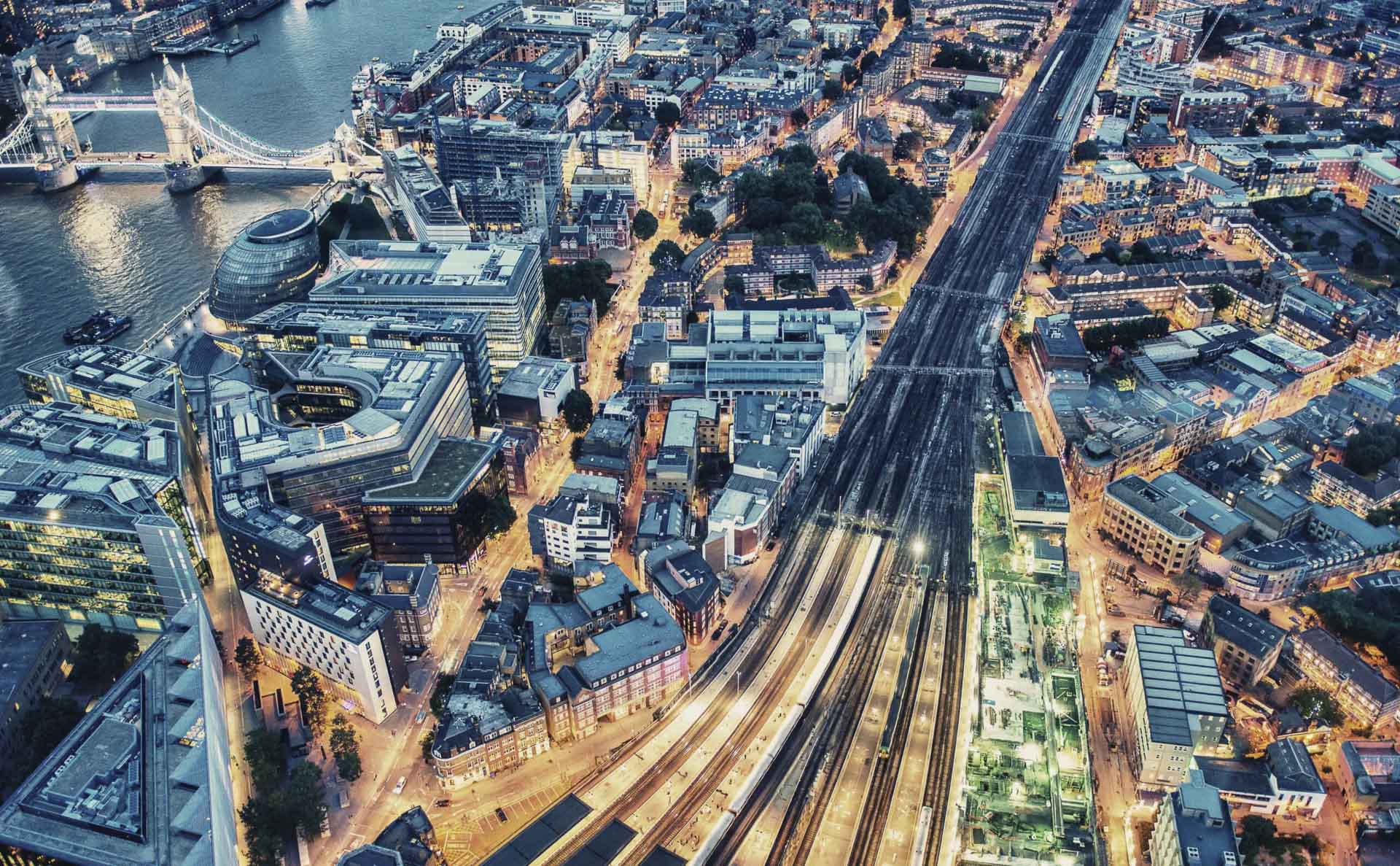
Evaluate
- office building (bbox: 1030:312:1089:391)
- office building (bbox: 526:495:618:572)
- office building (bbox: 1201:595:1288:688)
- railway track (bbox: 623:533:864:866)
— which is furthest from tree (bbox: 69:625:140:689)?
office building (bbox: 1030:312:1089:391)

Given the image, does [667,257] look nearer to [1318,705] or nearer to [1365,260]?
[1365,260]

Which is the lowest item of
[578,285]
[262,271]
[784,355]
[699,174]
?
[578,285]

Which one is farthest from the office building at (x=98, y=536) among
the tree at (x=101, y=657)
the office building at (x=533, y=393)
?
the office building at (x=533, y=393)

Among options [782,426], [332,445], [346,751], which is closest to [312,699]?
[346,751]

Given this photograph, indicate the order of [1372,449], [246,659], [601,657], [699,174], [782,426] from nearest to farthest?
[601,657], [246,659], [1372,449], [782,426], [699,174]

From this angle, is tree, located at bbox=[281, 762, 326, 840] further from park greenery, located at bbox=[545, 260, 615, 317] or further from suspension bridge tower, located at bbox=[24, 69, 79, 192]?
suspension bridge tower, located at bbox=[24, 69, 79, 192]

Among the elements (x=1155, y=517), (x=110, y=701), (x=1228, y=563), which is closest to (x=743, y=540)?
(x=1155, y=517)

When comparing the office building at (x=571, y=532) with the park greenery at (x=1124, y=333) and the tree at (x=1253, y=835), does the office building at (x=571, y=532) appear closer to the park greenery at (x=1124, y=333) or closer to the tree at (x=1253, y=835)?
the tree at (x=1253, y=835)
